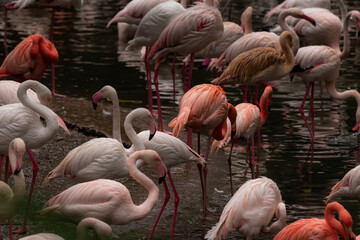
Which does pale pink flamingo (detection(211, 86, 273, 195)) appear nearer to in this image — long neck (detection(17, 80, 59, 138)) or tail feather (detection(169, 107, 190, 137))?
tail feather (detection(169, 107, 190, 137))

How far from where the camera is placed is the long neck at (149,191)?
4590mm

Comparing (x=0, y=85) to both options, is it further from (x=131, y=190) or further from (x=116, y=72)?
(x=116, y=72)

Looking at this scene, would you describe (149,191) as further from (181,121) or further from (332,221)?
(332,221)

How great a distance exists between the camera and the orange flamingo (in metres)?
7.30

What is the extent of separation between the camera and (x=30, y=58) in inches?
288

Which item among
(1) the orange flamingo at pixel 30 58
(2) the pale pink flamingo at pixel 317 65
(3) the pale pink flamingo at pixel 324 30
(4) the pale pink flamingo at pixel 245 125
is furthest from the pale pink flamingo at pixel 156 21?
(3) the pale pink flamingo at pixel 324 30

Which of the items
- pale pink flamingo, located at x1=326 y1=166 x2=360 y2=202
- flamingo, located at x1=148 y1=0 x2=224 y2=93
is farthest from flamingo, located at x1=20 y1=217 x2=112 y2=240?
flamingo, located at x1=148 y1=0 x2=224 y2=93

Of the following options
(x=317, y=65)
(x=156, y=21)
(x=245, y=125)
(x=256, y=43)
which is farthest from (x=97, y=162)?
(x=317, y=65)

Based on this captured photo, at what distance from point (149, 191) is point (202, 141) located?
8.70ft

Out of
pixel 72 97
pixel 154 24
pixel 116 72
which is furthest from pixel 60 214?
pixel 116 72

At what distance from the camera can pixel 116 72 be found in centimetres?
1031

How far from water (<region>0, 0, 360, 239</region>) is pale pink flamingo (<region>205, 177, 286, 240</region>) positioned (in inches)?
16.1

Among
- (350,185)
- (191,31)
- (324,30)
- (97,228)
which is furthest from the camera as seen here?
(324,30)

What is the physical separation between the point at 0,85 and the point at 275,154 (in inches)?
108
